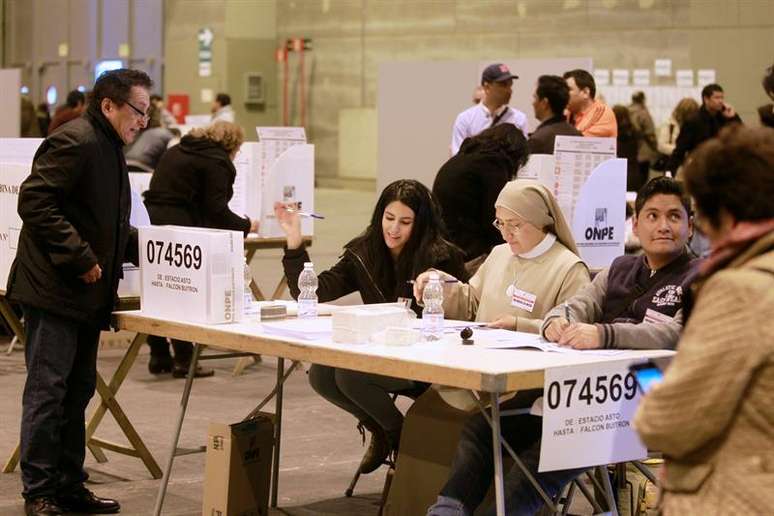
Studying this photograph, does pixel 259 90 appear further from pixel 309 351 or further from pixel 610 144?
pixel 309 351

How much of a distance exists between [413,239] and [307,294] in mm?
496

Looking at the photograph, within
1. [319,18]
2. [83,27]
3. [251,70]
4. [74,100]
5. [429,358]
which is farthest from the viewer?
[83,27]

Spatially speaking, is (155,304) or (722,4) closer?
(155,304)

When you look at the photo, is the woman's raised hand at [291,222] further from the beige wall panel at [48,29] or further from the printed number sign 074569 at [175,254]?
the beige wall panel at [48,29]

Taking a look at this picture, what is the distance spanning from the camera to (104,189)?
4742mm

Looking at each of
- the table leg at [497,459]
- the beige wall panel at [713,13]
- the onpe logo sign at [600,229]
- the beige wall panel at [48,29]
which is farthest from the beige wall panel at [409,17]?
the table leg at [497,459]

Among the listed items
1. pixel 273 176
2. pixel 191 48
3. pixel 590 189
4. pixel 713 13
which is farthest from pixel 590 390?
pixel 191 48

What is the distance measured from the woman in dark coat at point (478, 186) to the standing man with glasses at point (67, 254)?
2008 mm

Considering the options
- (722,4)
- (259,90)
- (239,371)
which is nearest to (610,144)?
(239,371)

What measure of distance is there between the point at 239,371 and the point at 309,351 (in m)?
3.88

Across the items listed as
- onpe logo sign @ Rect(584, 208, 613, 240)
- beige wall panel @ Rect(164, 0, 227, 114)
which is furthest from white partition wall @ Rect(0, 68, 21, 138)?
beige wall panel @ Rect(164, 0, 227, 114)

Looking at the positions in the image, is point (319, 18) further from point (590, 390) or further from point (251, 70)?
point (590, 390)

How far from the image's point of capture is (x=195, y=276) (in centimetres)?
453

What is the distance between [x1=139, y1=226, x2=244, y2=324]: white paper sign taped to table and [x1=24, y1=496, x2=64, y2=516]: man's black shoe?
2.50ft
